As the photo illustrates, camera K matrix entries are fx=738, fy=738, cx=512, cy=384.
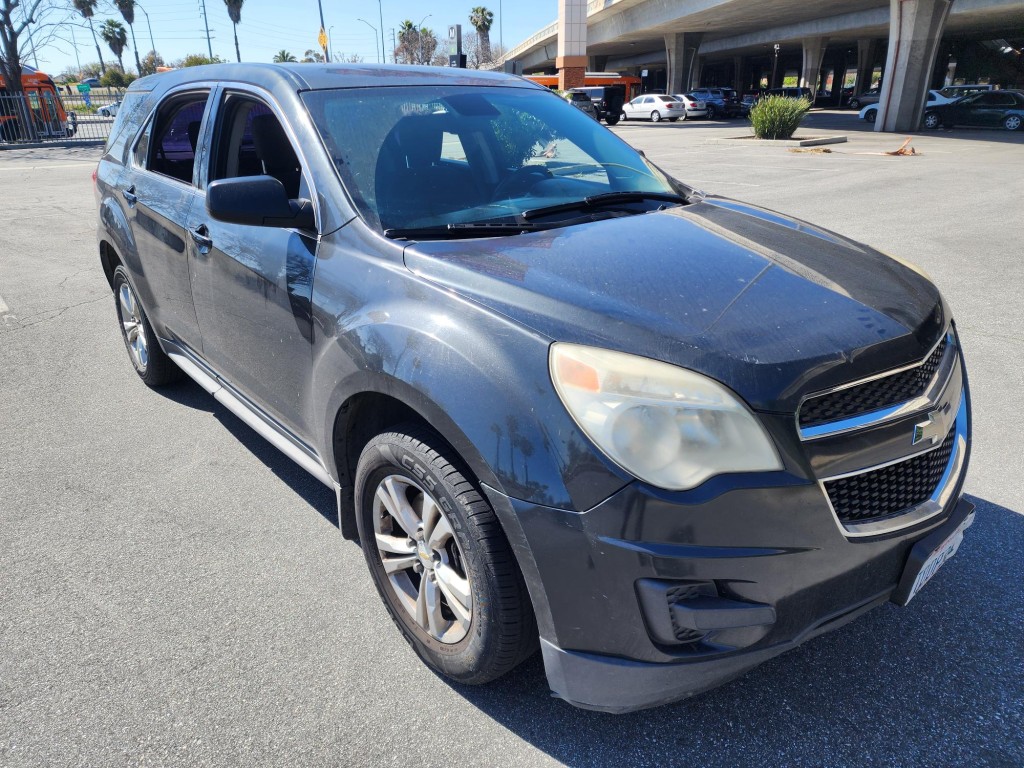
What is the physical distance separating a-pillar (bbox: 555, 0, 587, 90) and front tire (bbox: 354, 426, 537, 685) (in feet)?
142

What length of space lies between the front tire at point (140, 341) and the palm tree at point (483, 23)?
9416 cm

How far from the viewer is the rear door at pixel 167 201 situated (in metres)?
3.42

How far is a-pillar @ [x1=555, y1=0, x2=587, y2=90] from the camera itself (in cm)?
4234

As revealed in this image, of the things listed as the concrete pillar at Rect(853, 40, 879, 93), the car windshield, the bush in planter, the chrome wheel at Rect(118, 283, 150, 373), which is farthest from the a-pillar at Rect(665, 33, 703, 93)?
the car windshield

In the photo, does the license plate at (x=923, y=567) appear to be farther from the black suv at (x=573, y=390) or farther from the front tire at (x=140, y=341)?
the front tire at (x=140, y=341)

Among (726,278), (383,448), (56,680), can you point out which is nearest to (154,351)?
(56,680)

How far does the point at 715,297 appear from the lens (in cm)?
205

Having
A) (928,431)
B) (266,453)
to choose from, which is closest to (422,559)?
(928,431)

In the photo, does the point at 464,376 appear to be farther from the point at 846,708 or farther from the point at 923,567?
the point at 846,708

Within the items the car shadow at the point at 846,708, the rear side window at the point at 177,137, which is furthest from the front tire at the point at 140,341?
the car shadow at the point at 846,708

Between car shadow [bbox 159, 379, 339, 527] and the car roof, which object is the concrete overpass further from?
car shadow [bbox 159, 379, 339, 527]

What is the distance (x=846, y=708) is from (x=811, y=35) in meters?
51.4

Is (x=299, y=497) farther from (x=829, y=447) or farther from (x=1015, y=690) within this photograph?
(x=1015, y=690)

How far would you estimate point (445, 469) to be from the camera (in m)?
2.01
